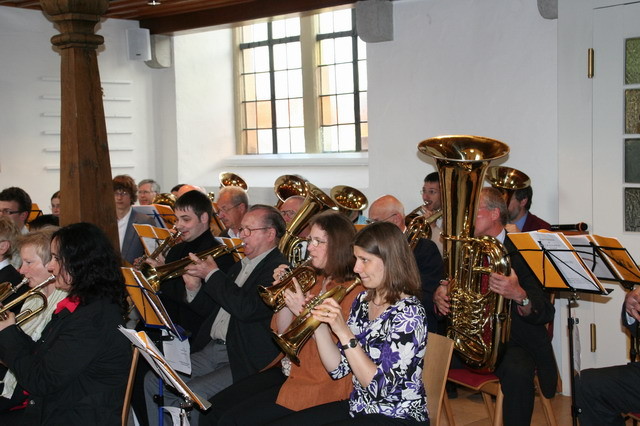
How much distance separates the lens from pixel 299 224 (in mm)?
4895

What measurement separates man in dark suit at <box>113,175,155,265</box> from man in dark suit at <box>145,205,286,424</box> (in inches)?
75.1

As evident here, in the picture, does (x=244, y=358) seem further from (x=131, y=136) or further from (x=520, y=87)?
(x=131, y=136)

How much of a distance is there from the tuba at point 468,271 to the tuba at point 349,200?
54.3 inches

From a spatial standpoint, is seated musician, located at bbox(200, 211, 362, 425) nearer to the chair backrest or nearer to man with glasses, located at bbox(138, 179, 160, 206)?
the chair backrest

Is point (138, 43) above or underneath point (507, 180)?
above

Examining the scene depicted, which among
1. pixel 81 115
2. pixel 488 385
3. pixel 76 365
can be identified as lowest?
pixel 488 385

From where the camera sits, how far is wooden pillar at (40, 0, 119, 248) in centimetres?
496

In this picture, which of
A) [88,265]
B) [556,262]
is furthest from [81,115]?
[556,262]

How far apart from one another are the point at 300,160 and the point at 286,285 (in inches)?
230

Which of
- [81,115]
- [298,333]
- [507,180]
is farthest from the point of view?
[507,180]

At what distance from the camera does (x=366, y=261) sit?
319 centimetres

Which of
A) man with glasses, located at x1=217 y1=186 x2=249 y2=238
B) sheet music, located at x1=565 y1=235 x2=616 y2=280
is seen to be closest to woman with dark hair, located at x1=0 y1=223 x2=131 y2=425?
sheet music, located at x1=565 y1=235 x2=616 y2=280

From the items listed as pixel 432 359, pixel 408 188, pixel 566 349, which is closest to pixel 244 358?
pixel 432 359

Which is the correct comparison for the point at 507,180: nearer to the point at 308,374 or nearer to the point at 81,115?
the point at 308,374
